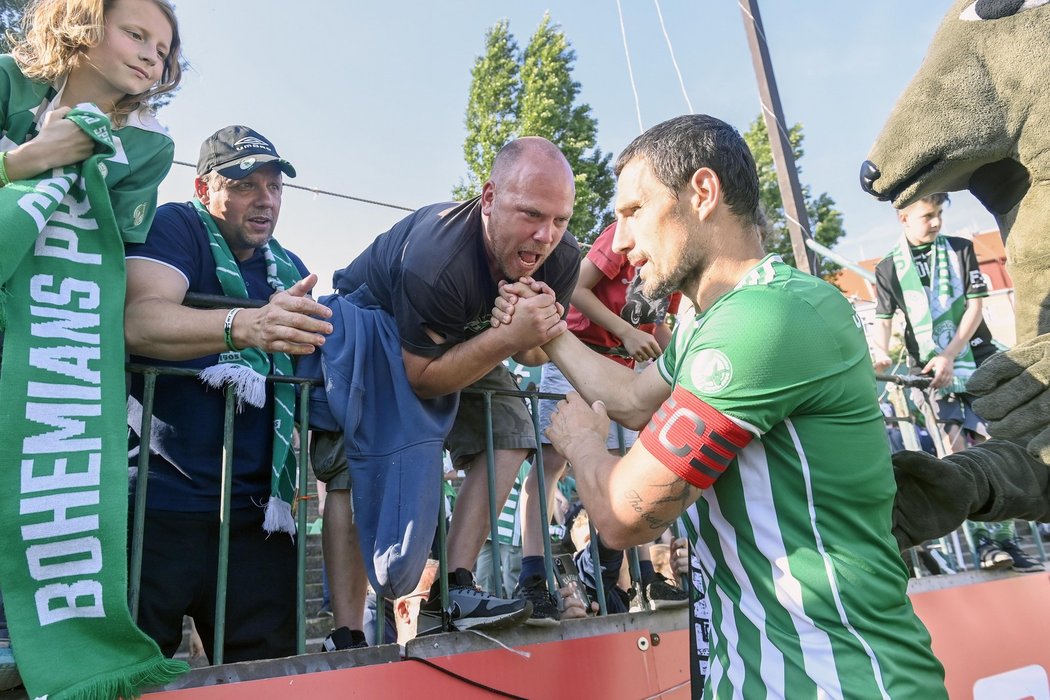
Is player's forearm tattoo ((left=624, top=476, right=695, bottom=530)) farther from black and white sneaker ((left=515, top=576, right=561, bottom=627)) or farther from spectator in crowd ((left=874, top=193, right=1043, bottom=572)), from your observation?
spectator in crowd ((left=874, top=193, right=1043, bottom=572))

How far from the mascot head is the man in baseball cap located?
2.27 m

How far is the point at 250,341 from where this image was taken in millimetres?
2268

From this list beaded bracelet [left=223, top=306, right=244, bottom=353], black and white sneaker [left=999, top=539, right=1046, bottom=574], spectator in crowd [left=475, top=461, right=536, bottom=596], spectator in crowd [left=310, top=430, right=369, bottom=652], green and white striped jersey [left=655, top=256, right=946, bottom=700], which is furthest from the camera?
black and white sneaker [left=999, top=539, right=1046, bottom=574]

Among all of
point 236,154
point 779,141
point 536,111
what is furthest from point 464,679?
point 536,111

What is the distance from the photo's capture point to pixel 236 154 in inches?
126

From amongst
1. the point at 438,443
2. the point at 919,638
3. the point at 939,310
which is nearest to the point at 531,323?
the point at 438,443

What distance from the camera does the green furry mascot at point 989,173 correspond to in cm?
276

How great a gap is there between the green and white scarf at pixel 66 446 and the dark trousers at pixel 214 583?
0.49m

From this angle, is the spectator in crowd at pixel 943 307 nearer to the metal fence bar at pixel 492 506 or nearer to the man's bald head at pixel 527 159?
the man's bald head at pixel 527 159

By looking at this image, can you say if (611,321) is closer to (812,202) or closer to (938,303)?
(938,303)

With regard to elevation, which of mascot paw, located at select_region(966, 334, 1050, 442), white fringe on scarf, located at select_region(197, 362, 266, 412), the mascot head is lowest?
mascot paw, located at select_region(966, 334, 1050, 442)

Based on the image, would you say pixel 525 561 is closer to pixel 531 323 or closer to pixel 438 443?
pixel 438 443

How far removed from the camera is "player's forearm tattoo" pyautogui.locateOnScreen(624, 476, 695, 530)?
71.9 inches

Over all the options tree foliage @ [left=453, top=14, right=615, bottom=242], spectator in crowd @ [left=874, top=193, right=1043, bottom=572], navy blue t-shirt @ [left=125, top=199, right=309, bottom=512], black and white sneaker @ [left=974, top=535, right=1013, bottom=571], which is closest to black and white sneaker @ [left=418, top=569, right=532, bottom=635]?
navy blue t-shirt @ [left=125, top=199, right=309, bottom=512]
